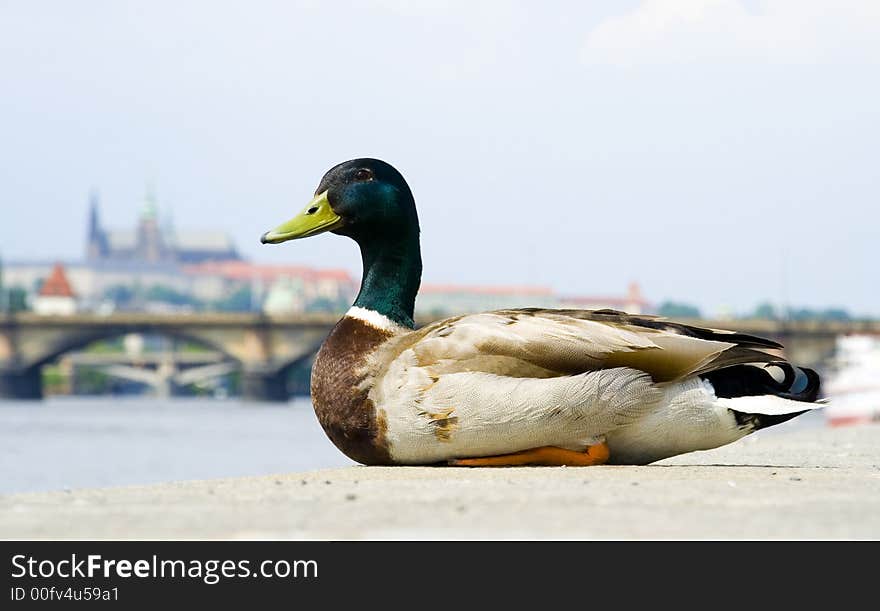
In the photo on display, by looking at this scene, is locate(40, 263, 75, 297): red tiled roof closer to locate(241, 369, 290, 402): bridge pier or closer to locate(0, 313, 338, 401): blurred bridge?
locate(0, 313, 338, 401): blurred bridge

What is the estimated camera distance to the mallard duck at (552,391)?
6.48 metres

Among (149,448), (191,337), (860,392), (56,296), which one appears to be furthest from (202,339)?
(56,296)

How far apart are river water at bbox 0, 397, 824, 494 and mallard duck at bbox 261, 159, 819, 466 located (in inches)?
469

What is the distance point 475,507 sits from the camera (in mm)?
4816

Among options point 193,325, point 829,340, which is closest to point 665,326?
point 829,340

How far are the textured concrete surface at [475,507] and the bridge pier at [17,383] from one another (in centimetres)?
7067

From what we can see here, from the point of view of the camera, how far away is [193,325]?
245 feet

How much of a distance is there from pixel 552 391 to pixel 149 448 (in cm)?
2864

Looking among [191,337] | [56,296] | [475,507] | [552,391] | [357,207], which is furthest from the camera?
[56,296]

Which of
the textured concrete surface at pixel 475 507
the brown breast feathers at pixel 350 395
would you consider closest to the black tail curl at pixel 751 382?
the textured concrete surface at pixel 475 507

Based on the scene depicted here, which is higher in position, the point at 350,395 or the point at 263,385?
the point at 350,395

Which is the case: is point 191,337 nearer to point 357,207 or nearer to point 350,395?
point 357,207

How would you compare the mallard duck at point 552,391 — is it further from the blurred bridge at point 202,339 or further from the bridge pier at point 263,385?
the bridge pier at point 263,385
